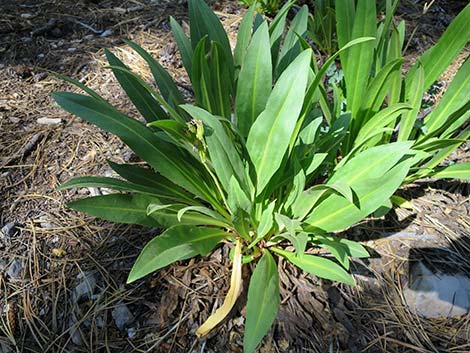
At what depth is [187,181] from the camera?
1.10 m

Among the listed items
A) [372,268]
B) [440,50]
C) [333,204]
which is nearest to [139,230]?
[333,204]

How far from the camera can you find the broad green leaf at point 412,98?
3.84 feet

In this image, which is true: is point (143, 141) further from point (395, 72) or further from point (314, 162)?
point (395, 72)

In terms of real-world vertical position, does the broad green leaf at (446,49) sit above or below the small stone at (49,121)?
above

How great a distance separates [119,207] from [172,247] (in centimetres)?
16

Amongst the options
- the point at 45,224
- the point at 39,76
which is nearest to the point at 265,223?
the point at 45,224

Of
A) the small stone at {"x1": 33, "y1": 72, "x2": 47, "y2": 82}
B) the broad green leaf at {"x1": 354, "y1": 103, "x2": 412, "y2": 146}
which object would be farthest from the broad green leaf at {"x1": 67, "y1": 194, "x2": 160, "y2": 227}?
the small stone at {"x1": 33, "y1": 72, "x2": 47, "y2": 82}

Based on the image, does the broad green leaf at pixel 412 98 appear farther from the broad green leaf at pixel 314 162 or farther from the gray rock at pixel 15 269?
the gray rock at pixel 15 269

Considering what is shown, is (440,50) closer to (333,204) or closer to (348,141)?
(348,141)

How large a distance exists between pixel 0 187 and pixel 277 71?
93 cm

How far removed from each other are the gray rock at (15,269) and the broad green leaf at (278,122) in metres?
0.69

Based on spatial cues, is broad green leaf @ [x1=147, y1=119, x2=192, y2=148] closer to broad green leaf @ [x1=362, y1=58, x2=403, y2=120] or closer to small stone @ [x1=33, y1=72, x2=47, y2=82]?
broad green leaf @ [x1=362, y1=58, x2=403, y2=120]

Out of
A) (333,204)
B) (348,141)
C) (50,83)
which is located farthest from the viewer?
(50,83)

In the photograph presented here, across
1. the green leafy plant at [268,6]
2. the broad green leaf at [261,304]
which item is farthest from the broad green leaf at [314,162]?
the green leafy plant at [268,6]
